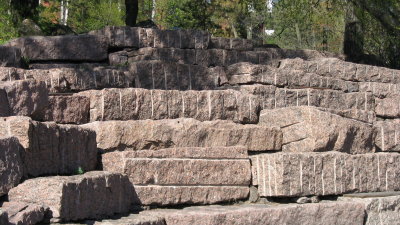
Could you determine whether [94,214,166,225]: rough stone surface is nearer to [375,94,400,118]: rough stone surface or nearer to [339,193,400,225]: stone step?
[339,193,400,225]: stone step

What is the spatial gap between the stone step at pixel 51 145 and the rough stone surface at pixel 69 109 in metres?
0.73

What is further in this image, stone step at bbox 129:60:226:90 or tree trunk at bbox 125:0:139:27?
tree trunk at bbox 125:0:139:27

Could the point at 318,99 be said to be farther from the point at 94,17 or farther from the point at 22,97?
the point at 94,17

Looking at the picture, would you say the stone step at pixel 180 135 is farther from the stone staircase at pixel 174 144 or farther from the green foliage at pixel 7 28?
the green foliage at pixel 7 28

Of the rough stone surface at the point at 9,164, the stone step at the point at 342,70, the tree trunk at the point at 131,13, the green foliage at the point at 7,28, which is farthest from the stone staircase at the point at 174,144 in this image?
the tree trunk at the point at 131,13

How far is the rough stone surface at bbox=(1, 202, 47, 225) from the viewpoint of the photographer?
4570 millimetres

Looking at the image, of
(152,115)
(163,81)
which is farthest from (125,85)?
(152,115)

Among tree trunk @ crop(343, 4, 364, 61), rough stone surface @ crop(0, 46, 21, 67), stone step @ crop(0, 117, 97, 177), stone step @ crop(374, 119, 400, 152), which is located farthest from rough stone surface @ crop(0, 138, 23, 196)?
tree trunk @ crop(343, 4, 364, 61)

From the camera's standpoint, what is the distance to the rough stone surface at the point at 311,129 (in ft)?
25.1

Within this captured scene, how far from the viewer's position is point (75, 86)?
7750mm

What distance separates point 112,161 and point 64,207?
1376 millimetres

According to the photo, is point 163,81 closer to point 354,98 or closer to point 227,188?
point 227,188

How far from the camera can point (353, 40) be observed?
47.6 ft

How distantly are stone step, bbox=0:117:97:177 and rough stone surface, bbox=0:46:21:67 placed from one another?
2284 mm
